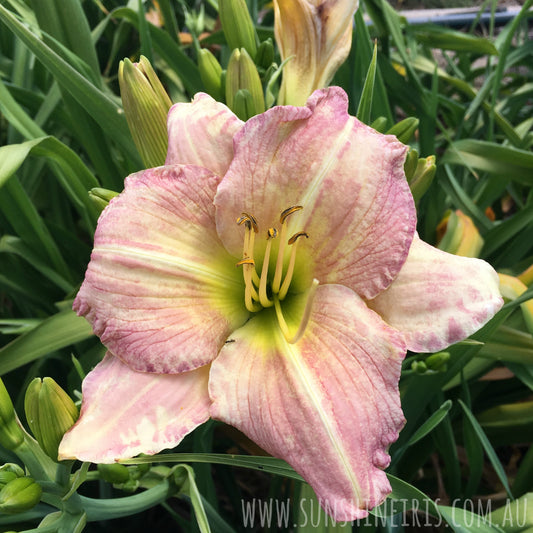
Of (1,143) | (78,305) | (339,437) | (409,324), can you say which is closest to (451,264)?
(409,324)

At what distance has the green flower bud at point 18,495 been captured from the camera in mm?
414

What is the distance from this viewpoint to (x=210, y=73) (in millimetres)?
641

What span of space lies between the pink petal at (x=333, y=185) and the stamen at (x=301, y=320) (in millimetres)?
54

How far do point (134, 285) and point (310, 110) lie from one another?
0.22 metres

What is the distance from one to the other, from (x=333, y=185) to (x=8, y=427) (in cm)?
35

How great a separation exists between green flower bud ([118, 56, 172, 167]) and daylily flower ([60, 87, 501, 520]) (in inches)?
1.6

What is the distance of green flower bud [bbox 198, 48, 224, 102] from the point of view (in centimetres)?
63

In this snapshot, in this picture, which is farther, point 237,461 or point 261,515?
point 261,515

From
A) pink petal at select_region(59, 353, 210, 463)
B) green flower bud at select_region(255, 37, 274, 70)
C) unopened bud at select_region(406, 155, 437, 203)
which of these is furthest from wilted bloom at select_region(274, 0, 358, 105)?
pink petal at select_region(59, 353, 210, 463)

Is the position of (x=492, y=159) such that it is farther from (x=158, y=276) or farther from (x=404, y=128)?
(x=158, y=276)

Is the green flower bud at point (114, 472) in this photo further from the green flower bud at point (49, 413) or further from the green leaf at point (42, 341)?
the green leaf at point (42, 341)

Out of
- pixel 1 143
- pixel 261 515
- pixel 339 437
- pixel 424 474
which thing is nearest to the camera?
pixel 339 437

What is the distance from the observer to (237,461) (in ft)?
1.61

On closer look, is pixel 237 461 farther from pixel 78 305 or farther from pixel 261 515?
pixel 261 515
